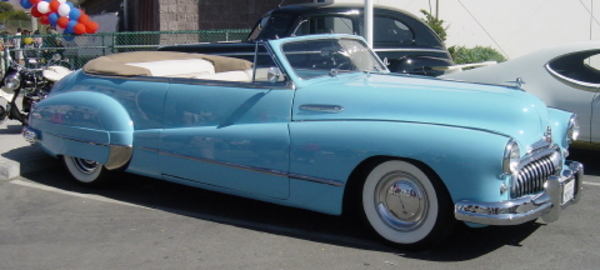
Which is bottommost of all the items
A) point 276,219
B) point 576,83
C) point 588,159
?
point 276,219

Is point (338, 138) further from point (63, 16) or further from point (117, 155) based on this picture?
point (63, 16)

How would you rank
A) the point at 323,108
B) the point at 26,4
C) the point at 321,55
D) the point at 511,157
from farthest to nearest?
the point at 26,4
the point at 321,55
the point at 323,108
the point at 511,157

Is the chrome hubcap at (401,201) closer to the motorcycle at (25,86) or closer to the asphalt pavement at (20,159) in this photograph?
the asphalt pavement at (20,159)

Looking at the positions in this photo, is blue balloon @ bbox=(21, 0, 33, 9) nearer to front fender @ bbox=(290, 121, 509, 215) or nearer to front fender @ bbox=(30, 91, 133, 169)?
front fender @ bbox=(30, 91, 133, 169)

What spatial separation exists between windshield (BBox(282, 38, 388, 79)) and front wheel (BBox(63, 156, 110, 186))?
2091 mm

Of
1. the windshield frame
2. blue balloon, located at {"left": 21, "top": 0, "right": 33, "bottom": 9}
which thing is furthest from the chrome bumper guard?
blue balloon, located at {"left": 21, "top": 0, "right": 33, "bottom": 9}

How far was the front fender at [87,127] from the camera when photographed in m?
5.84

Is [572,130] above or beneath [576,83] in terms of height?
beneath

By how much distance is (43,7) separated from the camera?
14586 mm

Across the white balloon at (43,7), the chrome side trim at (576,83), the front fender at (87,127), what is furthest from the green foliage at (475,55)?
the front fender at (87,127)

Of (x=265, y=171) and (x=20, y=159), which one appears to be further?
(x=20, y=159)

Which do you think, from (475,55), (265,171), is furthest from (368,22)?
(475,55)

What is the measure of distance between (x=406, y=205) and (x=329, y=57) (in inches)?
63.1

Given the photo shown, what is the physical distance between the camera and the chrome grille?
4.31m
